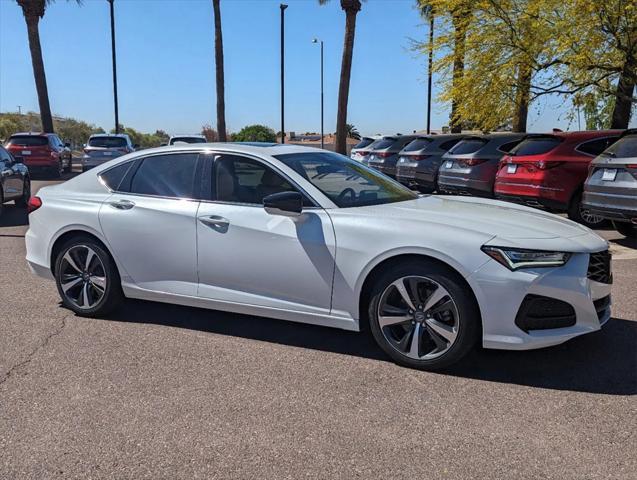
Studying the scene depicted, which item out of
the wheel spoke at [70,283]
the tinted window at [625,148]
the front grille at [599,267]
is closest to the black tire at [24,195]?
the wheel spoke at [70,283]

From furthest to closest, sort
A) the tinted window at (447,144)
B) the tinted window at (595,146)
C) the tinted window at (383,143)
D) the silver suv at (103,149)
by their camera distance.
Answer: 1. the silver suv at (103,149)
2. the tinted window at (383,143)
3. the tinted window at (447,144)
4. the tinted window at (595,146)

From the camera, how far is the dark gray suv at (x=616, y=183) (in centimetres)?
752

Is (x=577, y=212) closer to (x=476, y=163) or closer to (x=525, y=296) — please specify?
(x=476, y=163)

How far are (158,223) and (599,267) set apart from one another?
3262 millimetres

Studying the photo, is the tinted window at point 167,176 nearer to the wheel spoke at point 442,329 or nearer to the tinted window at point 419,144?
the wheel spoke at point 442,329

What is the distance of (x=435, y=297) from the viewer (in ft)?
12.6

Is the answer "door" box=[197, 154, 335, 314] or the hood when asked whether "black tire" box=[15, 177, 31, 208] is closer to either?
"door" box=[197, 154, 335, 314]

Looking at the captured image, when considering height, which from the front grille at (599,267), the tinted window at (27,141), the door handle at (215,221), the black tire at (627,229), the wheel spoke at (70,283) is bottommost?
the black tire at (627,229)

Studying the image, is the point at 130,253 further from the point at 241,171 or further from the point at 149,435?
the point at 149,435

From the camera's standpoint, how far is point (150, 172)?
5.07 meters

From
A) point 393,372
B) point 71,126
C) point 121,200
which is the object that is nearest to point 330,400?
point 393,372

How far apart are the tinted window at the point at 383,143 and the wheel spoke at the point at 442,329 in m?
13.8

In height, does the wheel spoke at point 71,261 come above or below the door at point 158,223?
below

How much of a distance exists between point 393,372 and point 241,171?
196cm
